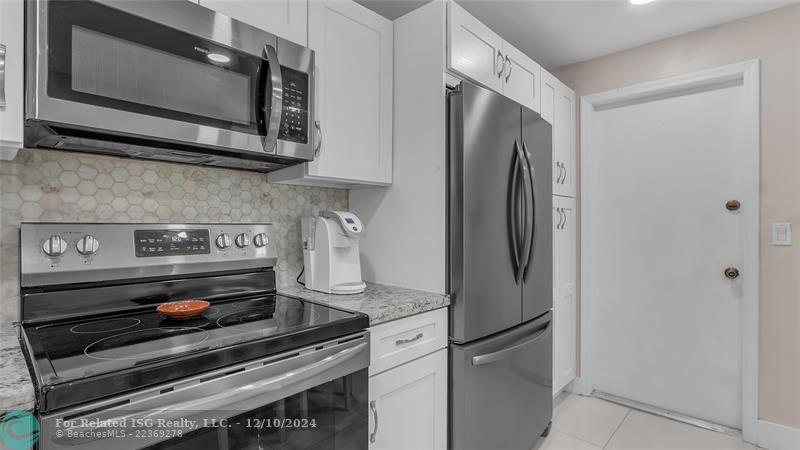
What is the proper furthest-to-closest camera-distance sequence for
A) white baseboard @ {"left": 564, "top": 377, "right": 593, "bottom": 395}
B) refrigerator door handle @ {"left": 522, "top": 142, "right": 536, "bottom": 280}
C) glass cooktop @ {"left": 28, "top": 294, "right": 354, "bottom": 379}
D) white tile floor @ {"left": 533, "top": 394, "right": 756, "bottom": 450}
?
white baseboard @ {"left": 564, "top": 377, "right": 593, "bottom": 395} < white tile floor @ {"left": 533, "top": 394, "right": 756, "bottom": 450} < refrigerator door handle @ {"left": 522, "top": 142, "right": 536, "bottom": 280} < glass cooktop @ {"left": 28, "top": 294, "right": 354, "bottom": 379}

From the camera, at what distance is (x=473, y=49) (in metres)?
1.77

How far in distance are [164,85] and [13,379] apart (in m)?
0.80

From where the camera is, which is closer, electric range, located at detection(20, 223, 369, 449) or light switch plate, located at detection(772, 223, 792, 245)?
electric range, located at detection(20, 223, 369, 449)

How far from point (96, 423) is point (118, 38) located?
95 cm

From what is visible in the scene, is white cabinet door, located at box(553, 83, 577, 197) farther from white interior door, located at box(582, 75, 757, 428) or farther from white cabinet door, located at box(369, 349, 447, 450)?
white cabinet door, located at box(369, 349, 447, 450)

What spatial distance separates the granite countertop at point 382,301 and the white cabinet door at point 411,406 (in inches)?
7.8

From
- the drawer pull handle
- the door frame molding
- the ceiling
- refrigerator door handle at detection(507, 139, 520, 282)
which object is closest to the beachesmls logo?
the drawer pull handle

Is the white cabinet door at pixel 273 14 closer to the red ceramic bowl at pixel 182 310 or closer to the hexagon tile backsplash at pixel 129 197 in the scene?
the hexagon tile backsplash at pixel 129 197

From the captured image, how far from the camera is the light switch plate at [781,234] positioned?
2123mm

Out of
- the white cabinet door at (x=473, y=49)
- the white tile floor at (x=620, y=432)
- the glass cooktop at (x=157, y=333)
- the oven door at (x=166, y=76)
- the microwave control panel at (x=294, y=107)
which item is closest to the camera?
the glass cooktop at (x=157, y=333)

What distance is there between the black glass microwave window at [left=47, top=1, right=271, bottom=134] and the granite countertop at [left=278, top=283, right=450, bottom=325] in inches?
26.2

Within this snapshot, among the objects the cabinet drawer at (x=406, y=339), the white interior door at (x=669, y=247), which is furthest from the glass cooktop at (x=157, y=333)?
the white interior door at (x=669, y=247)

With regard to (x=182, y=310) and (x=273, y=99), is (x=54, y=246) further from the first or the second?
(x=273, y=99)

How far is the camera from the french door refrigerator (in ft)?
5.14
